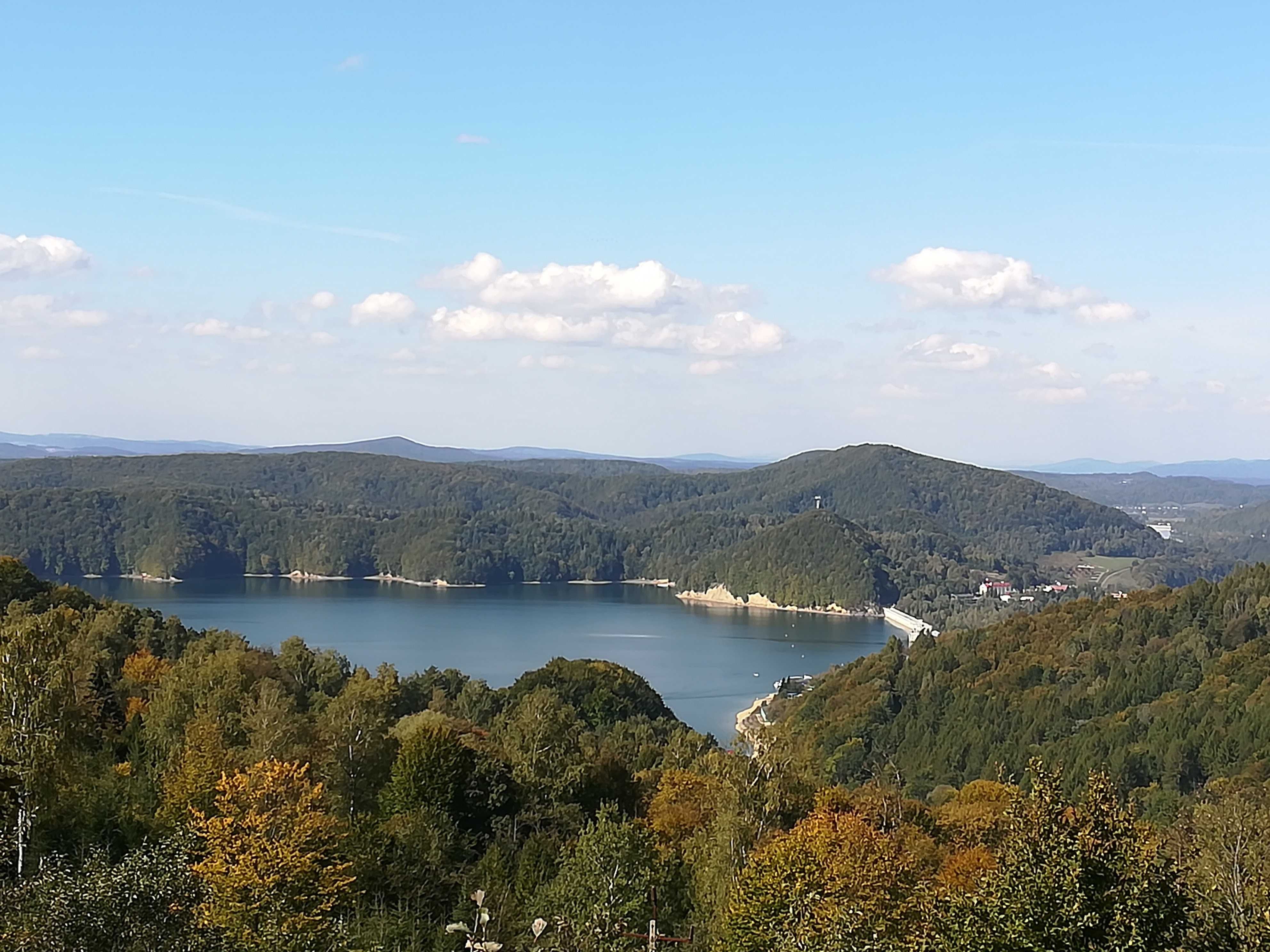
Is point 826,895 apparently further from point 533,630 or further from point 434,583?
point 434,583

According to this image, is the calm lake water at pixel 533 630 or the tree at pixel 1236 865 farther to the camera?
the calm lake water at pixel 533 630

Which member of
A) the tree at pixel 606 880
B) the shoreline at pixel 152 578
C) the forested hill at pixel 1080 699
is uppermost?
the tree at pixel 606 880

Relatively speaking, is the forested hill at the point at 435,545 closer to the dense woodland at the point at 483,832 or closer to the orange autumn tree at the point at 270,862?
the dense woodland at the point at 483,832

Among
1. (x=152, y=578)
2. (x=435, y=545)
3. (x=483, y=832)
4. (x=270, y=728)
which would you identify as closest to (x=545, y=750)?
(x=483, y=832)

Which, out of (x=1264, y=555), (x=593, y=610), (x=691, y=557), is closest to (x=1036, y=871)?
(x=593, y=610)

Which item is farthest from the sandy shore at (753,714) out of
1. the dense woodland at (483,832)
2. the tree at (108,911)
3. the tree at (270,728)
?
the tree at (108,911)

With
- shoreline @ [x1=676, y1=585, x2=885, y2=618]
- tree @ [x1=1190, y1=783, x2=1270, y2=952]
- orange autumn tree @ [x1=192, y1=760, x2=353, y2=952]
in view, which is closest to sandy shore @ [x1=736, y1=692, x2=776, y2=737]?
tree @ [x1=1190, y1=783, x2=1270, y2=952]

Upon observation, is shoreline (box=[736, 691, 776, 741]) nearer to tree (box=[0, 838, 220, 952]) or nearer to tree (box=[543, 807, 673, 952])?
tree (box=[543, 807, 673, 952])
